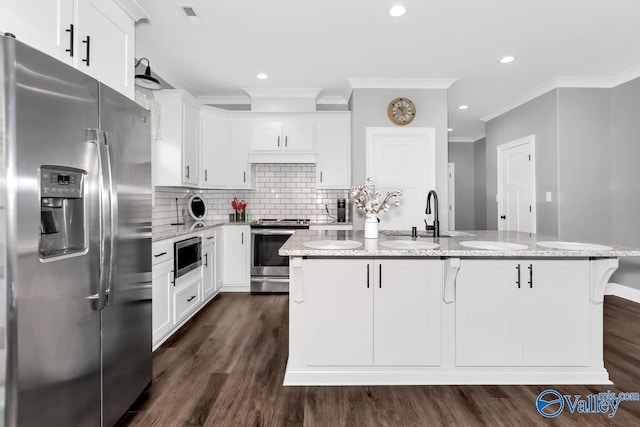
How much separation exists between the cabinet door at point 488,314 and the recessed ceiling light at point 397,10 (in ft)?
6.47

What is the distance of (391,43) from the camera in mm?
3062

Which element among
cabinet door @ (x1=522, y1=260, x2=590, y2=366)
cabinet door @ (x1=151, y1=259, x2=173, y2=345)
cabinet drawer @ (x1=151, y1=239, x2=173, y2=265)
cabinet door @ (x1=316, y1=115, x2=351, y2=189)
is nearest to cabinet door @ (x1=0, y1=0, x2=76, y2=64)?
cabinet drawer @ (x1=151, y1=239, x2=173, y2=265)

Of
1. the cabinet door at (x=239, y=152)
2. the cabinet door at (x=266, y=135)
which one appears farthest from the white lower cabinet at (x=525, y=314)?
the cabinet door at (x=239, y=152)

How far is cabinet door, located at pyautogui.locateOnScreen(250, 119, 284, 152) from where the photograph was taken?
14.5 ft

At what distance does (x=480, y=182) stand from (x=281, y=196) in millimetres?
4853

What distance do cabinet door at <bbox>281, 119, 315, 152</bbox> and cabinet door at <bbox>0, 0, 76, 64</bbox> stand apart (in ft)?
9.32

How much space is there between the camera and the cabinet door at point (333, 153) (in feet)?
14.5

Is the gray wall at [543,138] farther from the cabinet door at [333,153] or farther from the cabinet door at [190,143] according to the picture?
the cabinet door at [190,143]

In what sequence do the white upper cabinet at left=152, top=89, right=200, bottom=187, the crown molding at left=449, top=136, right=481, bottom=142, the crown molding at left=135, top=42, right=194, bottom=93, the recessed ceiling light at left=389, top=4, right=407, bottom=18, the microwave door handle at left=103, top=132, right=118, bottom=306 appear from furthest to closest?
the crown molding at left=449, top=136, right=481, bottom=142 < the white upper cabinet at left=152, top=89, right=200, bottom=187 < the crown molding at left=135, top=42, right=194, bottom=93 < the recessed ceiling light at left=389, top=4, right=407, bottom=18 < the microwave door handle at left=103, top=132, right=118, bottom=306

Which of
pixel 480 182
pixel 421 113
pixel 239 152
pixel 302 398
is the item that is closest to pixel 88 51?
pixel 302 398

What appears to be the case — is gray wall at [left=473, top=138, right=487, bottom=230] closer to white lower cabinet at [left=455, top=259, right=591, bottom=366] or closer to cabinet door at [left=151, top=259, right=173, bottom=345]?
Result: white lower cabinet at [left=455, top=259, right=591, bottom=366]

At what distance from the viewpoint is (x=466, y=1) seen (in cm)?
244

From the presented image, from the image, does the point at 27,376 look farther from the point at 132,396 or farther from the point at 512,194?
the point at 512,194

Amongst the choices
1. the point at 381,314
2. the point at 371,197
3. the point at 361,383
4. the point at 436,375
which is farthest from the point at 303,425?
the point at 371,197
